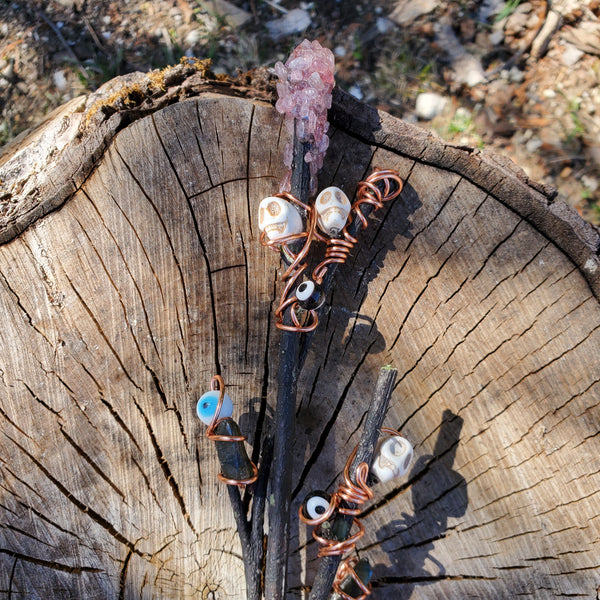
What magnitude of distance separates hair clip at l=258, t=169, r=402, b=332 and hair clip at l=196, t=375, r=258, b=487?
0.24m

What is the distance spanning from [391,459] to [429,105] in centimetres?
207

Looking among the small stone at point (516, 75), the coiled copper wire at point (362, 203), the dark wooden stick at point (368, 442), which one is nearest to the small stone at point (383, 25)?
the small stone at point (516, 75)

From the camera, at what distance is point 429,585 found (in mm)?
1549

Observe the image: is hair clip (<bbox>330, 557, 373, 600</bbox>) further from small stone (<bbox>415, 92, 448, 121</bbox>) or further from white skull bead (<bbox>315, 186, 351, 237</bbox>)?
small stone (<bbox>415, 92, 448, 121</bbox>)

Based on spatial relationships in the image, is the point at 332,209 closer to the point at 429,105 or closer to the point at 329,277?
the point at 329,277

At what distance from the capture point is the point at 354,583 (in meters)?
1.43

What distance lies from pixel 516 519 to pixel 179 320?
1.08 meters

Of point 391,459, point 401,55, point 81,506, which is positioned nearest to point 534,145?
point 401,55

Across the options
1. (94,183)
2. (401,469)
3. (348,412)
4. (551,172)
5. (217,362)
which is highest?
(551,172)

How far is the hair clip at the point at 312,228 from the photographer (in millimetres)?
1345

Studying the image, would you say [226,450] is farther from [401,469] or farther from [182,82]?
[182,82]

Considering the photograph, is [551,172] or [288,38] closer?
[551,172]

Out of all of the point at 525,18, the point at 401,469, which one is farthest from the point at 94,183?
the point at 525,18

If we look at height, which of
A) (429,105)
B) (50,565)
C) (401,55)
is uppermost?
(401,55)
